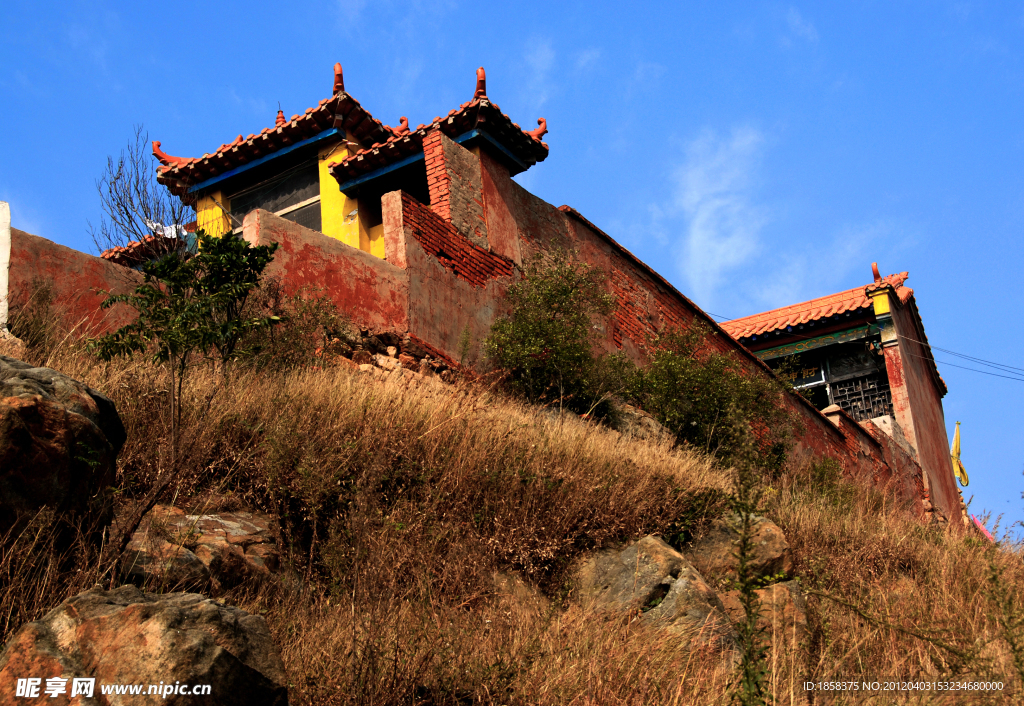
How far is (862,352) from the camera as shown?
60.6 ft

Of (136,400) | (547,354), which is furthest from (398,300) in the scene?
(136,400)

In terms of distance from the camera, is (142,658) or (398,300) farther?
(398,300)

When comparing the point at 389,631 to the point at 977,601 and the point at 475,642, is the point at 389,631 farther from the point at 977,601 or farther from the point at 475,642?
the point at 977,601

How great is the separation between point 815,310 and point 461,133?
31.7ft

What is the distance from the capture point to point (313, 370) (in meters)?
7.96

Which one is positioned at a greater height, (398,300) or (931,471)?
(398,300)

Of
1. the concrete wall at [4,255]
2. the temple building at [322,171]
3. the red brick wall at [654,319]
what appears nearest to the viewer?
the concrete wall at [4,255]

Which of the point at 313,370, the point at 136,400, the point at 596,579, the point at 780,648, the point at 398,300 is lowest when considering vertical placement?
the point at 780,648

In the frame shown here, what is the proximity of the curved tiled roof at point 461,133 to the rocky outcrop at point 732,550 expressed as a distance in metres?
6.89

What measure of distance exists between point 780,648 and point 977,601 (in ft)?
8.69

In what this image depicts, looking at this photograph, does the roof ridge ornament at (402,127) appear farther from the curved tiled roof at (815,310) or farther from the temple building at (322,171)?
the curved tiled roof at (815,310)

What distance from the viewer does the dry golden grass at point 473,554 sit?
4.51 meters

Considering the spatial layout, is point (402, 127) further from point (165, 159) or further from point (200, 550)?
point (200, 550)

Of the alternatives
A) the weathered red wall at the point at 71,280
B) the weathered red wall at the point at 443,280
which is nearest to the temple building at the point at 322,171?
the weathered red wall at the point at 443,280
